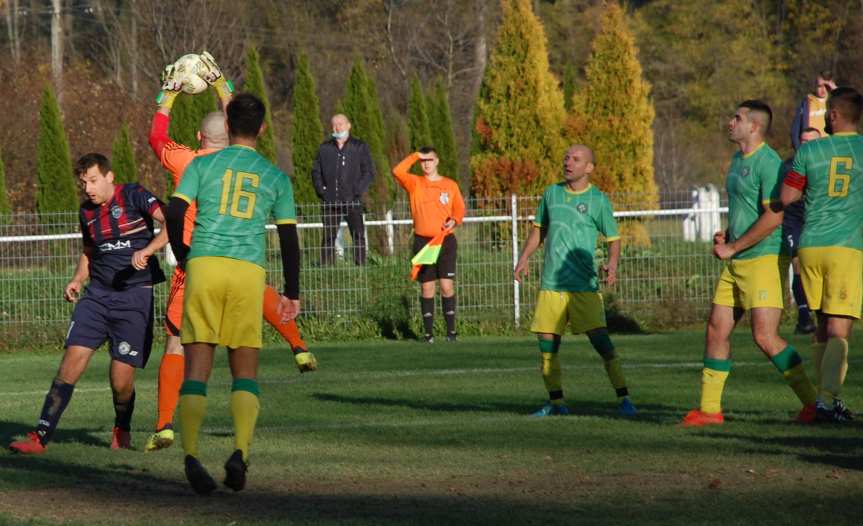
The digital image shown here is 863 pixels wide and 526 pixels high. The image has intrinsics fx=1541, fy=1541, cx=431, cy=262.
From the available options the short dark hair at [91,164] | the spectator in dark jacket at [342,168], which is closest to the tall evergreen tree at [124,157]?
the spectator in dark jacket at [342,168]

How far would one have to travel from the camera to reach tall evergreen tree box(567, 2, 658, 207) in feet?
110

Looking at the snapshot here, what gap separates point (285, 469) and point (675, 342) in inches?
374

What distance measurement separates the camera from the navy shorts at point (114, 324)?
9383 millimetres

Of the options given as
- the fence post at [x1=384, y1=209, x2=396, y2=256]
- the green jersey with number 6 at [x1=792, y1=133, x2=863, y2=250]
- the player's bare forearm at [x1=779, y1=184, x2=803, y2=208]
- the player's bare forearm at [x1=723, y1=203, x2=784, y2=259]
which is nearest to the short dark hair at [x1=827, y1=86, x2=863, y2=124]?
the green jersey with number 6 at [x1=792, y1=133, x2=863, y2=250]

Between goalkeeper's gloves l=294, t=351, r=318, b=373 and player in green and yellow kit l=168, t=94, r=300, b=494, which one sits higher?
player in green and yellow kit l=168, t=94, r=300, b=494

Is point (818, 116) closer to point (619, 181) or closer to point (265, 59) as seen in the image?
point (619, 181)

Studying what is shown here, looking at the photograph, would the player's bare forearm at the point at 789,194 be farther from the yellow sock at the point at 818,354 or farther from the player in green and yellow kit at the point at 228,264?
the player in green and yellow kit at the point at 228,264

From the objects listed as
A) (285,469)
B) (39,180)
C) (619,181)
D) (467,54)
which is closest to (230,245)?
(285,469)

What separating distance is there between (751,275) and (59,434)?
15.3 ft

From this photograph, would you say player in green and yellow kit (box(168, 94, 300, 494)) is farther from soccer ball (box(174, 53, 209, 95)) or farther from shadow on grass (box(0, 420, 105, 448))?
shadow on grass (box(0, 420, 105, 448))

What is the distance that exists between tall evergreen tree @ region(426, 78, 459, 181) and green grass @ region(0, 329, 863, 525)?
744 inches

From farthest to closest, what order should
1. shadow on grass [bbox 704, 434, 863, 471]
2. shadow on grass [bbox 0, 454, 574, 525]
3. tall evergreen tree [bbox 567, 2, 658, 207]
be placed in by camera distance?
tall evergreen tree [bbox 567, 2, 658, 207], shadow on grass [bbox 704, 434, 863, 471], shadow on grass [bbox 0, 454, 574, 525]

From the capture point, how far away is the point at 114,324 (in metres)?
9.43

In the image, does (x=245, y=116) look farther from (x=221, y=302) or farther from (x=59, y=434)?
(x=59, y=434)
